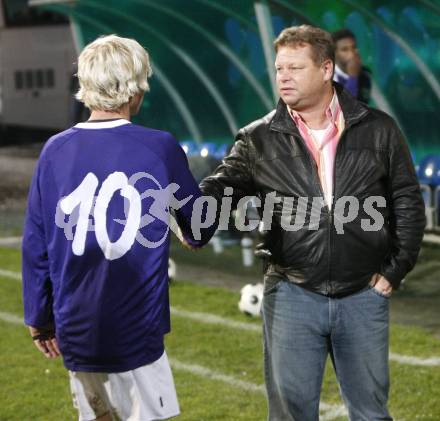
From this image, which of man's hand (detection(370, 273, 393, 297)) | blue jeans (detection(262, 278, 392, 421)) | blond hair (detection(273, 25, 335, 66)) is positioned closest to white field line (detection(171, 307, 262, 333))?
blue jeans (detection(262, 278, 392, 421))

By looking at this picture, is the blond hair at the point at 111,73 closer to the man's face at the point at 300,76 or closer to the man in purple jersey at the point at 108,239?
the man in purple jersey at the point at 108,239

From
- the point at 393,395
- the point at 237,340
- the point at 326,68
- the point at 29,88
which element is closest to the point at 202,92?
the point at 237,340

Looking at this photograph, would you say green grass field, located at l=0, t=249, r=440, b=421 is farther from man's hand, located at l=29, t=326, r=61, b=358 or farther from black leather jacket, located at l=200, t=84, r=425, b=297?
man's hand, located at l=29, t=326, r=61, b=358

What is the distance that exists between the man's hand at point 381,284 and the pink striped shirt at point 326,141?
0.34 meters

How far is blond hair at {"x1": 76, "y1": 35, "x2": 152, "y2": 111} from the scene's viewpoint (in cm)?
285

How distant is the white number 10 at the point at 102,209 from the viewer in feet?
9.36

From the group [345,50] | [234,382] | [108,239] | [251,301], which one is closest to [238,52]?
[345,50]

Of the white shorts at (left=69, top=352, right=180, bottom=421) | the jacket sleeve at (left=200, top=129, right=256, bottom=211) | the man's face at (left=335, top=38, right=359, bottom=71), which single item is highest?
the man's face at (left=335, top=38, right=359, bottom=71)

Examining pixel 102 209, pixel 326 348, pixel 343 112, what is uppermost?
pixel 343 112

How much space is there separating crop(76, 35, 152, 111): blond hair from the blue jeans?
1.00m

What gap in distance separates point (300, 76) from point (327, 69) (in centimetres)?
12

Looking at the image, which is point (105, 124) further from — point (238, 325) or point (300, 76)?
point (238, 325)

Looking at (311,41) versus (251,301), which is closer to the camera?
(311,41)

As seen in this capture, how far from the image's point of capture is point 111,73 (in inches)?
112
